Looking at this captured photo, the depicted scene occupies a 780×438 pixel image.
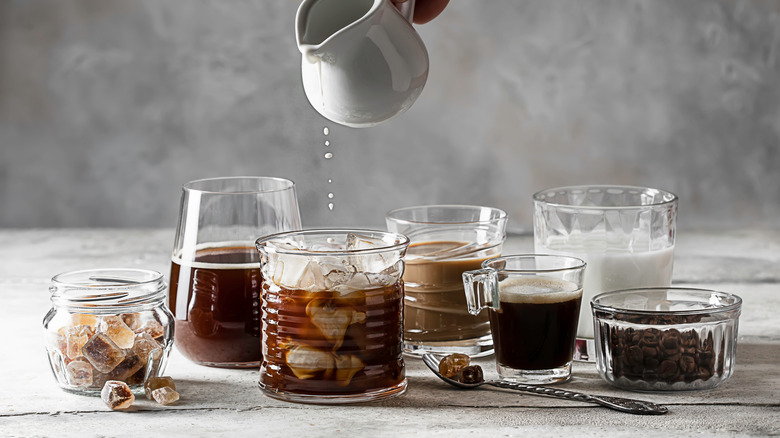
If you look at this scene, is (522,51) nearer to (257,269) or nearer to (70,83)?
(70,83)

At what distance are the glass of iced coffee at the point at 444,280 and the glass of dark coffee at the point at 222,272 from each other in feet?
0.64

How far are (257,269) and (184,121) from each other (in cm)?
184

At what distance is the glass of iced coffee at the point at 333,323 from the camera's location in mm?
1241

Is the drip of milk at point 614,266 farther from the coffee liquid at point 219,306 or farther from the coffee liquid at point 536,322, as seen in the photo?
the coffee liquid at point 219,306

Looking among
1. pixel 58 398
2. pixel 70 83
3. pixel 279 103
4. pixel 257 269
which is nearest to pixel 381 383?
pixel 257 269

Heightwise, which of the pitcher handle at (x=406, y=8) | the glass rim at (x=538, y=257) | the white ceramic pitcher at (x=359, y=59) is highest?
the pitcher handle at (x=406, y=8)

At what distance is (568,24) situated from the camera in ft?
10.0

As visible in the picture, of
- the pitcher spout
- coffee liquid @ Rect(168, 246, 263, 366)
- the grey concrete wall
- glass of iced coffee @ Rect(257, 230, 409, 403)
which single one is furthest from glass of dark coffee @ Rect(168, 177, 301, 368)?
the grey concrete wall

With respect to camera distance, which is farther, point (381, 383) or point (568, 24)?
point (568, 24)

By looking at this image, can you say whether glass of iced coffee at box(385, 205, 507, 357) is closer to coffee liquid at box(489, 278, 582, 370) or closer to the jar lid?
coffee liquid at box(489, 278, 582, 370)

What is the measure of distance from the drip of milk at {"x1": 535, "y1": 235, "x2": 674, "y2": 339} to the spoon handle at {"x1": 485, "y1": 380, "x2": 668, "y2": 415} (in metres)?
0.19

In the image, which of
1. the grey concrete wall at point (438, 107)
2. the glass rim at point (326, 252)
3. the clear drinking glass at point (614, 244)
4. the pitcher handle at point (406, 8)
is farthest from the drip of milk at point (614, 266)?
the grey concrete wall at point (438, 107)

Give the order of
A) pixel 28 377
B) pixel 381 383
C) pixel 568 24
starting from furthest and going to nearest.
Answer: pixel 568 24, pixel 28 377, pixel 381 383

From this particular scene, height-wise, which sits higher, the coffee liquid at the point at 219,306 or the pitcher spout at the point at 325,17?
the pitcher spout at the point at 325,17
